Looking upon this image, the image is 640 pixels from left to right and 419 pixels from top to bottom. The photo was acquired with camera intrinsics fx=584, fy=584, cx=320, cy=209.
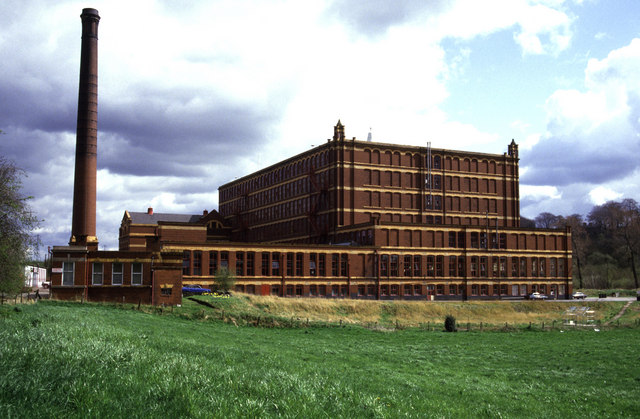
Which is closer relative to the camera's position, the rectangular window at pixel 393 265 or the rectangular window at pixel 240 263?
the rectangular window at pixel 240 263

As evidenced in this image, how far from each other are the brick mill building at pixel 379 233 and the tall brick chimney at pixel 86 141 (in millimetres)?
741

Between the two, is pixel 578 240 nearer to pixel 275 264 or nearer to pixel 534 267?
pixel 534 267

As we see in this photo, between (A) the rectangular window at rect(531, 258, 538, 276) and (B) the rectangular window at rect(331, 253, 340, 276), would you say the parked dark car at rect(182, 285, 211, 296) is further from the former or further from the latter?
(A) the rectangular window at rect(531, 258, 538, 276)

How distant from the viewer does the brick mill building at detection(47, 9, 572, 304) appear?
76.6 meters

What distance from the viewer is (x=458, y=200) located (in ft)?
336

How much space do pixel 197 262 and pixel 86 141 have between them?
1916cm

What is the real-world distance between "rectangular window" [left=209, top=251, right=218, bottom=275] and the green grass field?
37465mm

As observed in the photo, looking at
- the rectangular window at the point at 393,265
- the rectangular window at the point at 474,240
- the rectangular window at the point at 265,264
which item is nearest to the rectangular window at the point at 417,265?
the rectangular window at the point at 393,265

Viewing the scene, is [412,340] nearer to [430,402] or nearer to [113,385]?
[430,402]

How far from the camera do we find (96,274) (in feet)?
161

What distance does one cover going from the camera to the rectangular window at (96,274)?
161ft

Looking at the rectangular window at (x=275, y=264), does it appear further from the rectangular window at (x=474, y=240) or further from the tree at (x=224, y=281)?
the rectangular window at (x=474, y=240)

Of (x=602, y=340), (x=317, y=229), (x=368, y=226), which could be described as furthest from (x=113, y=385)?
(x=317, y=229)

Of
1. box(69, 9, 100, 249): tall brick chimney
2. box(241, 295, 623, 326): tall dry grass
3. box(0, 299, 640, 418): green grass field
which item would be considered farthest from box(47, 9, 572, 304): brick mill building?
box(0, 299, 640, 418): green grass field
